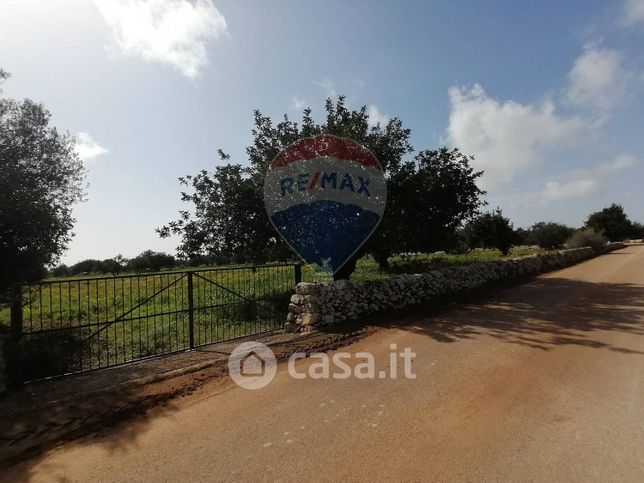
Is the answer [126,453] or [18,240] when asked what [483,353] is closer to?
[126,453]

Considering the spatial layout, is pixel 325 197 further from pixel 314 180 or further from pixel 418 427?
pixel 418 427

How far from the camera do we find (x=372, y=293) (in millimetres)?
10352

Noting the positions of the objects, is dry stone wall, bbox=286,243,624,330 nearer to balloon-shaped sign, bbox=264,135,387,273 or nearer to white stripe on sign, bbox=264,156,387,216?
balloon-shaped sign, bbox=264,135,387,273

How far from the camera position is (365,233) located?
1223 centimetres

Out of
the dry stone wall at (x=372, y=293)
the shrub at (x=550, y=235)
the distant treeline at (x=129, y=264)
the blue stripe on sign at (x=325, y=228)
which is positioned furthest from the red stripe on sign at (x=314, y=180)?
the shrub at (x=550, y=235)

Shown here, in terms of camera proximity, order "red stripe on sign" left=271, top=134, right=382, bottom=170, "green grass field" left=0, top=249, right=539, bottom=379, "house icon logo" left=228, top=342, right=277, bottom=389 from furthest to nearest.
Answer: "red stripe on sign" left=271, top=134, right=382, bottom=170 < "green grass field" left=0, top=249, right=539, bottom=379 < "house icon logo" left=228, top=342, right=277, bottom=389

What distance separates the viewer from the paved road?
326cm

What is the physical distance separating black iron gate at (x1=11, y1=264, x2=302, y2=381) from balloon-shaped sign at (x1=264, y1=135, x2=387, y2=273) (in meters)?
1.57

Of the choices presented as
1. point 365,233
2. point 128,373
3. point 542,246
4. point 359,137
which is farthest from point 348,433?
point 542,246

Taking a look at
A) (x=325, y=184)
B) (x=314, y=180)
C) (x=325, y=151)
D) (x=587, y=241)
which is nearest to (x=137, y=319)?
(x=314, y=180)

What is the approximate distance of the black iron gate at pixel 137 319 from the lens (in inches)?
238

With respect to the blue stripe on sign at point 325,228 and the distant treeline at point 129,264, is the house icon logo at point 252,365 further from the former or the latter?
the distant treeline at point 129,264

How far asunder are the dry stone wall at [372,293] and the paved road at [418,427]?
276 cm

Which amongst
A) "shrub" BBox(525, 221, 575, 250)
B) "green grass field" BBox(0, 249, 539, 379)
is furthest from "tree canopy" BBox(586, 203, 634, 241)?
"green grass field" BBox(0, 249, 539, 379)
